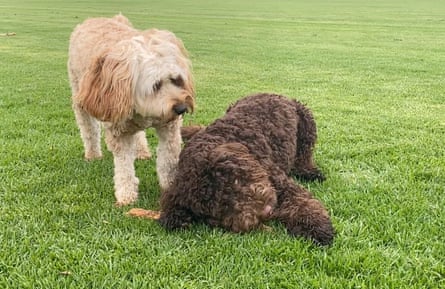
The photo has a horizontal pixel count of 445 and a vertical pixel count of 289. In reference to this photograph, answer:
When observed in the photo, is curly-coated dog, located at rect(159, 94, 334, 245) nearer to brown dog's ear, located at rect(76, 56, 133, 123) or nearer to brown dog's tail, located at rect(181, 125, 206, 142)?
brown dog's ear, located at rect(76, 56, 133, 123)

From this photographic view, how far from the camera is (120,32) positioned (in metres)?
5.17

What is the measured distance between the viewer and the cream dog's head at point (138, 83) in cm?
428

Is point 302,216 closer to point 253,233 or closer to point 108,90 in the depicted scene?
point 253,233

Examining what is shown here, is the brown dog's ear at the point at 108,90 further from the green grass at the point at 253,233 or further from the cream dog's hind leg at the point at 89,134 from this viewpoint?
the cream dog's hind leg at the point at 89,134

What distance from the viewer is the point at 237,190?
12.0 ft

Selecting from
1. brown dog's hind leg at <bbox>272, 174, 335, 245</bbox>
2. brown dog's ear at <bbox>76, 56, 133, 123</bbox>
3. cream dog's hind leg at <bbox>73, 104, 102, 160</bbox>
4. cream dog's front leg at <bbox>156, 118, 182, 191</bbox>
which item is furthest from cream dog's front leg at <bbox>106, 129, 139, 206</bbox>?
brown dog's hind leg at <bbox>272, 174, 335, 245</bbox>

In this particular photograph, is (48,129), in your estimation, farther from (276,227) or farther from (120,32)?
(276,227)

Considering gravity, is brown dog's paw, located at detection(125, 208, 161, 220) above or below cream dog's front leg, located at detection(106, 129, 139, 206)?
below

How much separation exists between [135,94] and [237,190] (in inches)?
50.2

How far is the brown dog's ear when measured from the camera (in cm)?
427

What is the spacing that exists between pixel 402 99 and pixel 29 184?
21.9 feet

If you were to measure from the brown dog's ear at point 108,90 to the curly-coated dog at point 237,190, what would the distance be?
649 mm

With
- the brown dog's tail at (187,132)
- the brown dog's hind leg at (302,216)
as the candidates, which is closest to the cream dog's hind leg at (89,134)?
the brown dog's tail at (187,132)

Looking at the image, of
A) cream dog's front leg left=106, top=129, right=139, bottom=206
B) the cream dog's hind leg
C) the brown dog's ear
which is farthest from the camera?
the cream dog's hind leg
